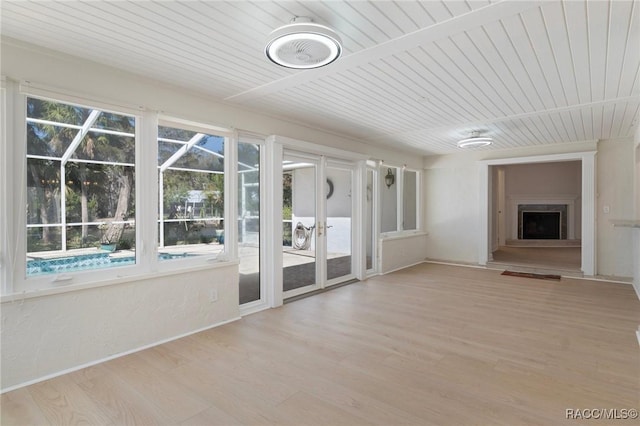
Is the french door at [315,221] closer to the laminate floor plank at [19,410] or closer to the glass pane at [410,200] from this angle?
the glass pane at [410,200]

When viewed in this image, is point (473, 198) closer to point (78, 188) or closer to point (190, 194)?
point (190, 194)

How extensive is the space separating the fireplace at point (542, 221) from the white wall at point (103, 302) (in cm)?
1008

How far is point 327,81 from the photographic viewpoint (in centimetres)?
317

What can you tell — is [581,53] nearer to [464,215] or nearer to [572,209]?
[464,215]

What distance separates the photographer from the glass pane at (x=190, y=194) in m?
3.32

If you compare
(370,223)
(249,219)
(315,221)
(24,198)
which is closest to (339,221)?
(370,223)

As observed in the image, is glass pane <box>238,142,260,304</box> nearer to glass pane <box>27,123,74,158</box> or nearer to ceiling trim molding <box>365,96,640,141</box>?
glass pane <box>27,123,74,158</box>

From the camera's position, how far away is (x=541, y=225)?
10.5m

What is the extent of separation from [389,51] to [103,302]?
309cm

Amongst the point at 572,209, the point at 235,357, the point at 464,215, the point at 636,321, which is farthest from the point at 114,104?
the point at 572,209

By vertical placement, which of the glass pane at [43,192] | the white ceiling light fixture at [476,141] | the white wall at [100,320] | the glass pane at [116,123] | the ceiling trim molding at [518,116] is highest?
the ceiling trim molding at [518,116]

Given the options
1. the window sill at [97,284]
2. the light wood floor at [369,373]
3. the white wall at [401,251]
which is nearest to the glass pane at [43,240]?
the window sill at [97,284]

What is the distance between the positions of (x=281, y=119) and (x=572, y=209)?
1002cm

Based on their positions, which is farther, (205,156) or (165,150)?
(205,156)
